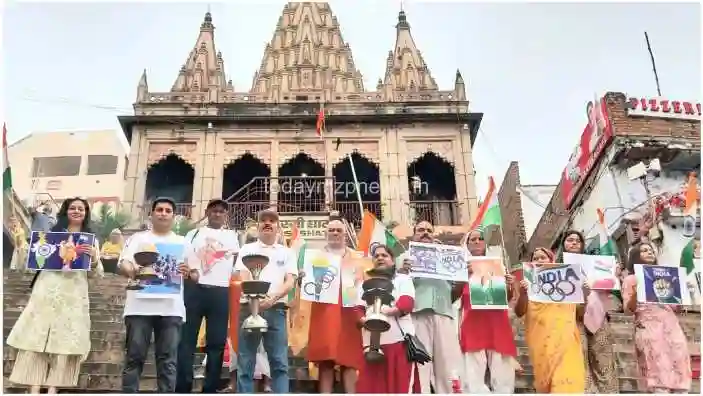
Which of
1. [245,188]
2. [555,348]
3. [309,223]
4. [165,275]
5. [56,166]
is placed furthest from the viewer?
[56,166]

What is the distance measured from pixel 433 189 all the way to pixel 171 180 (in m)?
7.84

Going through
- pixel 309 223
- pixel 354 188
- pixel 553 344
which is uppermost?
pixel 354 188

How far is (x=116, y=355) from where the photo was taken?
26.4 feet

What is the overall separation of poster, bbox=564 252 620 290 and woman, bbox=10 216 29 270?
8834mm

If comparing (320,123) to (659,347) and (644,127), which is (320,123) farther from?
(659,347)

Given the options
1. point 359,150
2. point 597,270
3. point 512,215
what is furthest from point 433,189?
point 597,270

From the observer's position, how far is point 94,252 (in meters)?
6.66

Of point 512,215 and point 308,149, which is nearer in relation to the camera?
point 308,149

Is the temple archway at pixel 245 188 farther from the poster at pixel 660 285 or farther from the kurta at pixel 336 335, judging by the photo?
the poster at pixel 660 285

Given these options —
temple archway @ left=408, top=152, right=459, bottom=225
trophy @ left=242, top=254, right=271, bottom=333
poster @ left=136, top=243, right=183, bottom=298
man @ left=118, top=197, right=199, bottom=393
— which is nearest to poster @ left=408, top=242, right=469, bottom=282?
trophy @ left=242, top=254, right=271, bottom=333

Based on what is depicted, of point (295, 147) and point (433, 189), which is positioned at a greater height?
point (295, 147)

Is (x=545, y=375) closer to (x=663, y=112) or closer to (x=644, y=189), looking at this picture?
(x=644, y=189)

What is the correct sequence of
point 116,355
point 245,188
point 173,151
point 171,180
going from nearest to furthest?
point 116,355 < point 245,188 < point 173,151 < point 171,180

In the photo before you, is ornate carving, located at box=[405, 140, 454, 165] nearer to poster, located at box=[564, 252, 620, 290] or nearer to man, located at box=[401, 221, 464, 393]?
poster, located at box=[564, 252, 620, 290]
